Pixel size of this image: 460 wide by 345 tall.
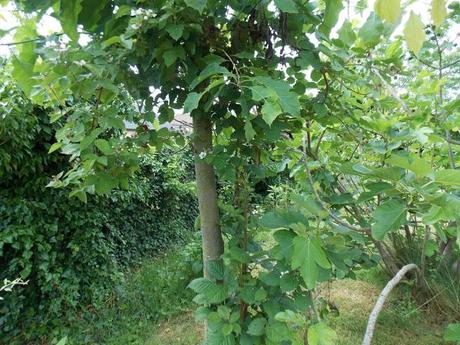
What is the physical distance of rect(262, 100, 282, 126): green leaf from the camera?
0.86 m

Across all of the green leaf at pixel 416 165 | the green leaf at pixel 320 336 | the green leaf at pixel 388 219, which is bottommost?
the green leaf at pixel 320 336

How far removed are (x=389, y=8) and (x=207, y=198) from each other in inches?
40.7

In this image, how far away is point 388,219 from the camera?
83 cm

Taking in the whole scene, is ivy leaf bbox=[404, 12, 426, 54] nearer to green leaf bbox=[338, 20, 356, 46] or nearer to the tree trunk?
green leaf bbox=[338, 20, 356, 46]

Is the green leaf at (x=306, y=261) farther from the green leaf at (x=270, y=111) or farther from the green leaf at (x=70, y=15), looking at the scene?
the green leaf at (x=70, y=15)

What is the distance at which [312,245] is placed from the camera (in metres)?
0.95

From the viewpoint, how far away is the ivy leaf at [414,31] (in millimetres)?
481

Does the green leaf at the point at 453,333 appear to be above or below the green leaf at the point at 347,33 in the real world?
below

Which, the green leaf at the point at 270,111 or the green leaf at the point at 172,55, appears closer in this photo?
the green leaf at the point at 270,111

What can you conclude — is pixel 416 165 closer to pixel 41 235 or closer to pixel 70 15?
pixel 70 15

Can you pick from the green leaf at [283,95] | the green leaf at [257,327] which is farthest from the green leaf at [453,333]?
the green leaf at [283,95]

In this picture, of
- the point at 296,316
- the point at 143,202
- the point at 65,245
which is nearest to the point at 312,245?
the point at 296,316

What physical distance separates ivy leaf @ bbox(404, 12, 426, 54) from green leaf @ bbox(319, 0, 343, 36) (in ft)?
1.66

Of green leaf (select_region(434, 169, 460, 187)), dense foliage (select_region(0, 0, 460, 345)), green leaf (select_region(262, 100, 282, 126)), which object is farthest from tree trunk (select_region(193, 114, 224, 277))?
green leaf (select_region(434, 169, 460, 187))
